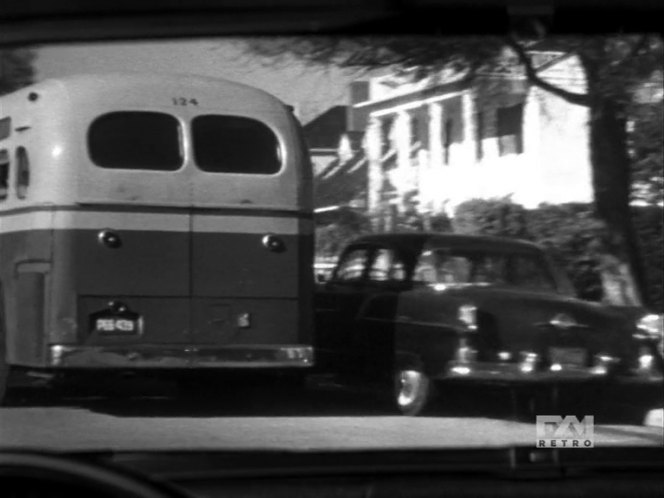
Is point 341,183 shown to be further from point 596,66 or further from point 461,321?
point 596,66

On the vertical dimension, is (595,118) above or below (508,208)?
above

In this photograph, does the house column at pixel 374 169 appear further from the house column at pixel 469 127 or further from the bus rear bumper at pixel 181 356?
the bus rear bumper at pixel 181 356

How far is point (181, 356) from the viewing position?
13.7 feet

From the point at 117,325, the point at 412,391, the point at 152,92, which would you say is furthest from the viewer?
the point at 412,391

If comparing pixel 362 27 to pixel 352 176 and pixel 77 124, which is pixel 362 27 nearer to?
pixel 352 176

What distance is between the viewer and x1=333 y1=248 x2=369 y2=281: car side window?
4.29m

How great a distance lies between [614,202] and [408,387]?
100cm

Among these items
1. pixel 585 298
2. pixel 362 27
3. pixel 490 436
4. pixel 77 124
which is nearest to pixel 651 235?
pixel 585 298

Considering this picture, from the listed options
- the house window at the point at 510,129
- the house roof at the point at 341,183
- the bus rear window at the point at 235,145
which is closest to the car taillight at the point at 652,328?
the house window at the point at 510,129

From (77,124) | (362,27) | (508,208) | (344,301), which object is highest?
(362,27)

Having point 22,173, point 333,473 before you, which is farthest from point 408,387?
point 22,173

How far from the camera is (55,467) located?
14.2 feet

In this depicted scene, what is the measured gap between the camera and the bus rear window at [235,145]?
4.23 m

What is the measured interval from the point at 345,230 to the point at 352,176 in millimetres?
196
